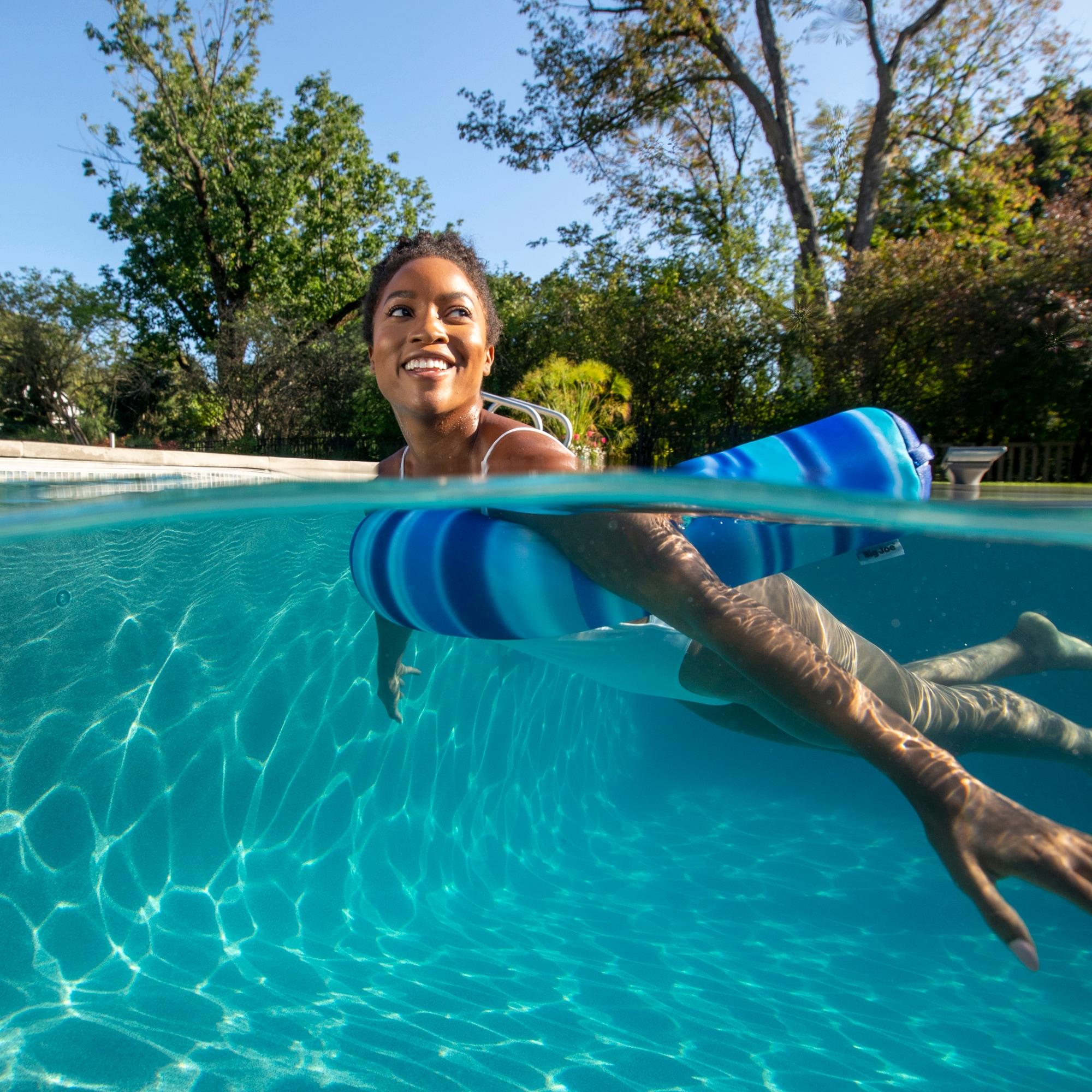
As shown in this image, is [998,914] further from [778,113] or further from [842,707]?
[778,113]

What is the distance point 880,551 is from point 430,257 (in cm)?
234

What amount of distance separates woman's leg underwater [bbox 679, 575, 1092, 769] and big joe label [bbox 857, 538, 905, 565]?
37 cm

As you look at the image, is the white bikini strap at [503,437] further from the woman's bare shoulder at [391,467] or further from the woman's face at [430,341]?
the woman's bare shoulder at [391,467]

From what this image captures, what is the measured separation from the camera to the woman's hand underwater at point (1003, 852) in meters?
2.05

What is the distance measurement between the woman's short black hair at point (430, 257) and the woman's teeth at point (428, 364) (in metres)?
0.37

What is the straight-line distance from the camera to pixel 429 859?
20.6 ft

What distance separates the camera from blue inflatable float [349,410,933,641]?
10.8 ft

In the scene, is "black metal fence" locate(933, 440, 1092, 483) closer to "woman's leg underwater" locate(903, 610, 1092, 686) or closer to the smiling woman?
"woman's leg underwater" locate(903, 610, 1092, 686)

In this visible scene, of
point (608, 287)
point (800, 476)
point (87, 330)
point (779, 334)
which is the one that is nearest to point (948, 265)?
point (779, 334)

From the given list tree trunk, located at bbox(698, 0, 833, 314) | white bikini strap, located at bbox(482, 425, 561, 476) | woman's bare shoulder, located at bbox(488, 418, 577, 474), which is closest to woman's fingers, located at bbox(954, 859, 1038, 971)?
woman's bare shoulder, located at bbox(488, 418, 577, 474)

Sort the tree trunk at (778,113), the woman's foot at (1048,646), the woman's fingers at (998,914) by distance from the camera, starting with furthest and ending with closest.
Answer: the tree trunk at (778,113)
the woman's foot at (1048,646)
the woman's fingers at (998,914)

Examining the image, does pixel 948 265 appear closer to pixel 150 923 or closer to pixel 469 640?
pixel 469 640

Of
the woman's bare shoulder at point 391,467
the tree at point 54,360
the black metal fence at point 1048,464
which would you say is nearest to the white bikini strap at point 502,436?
the woman's bare shoulder at point 391,467

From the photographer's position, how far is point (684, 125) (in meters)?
26.5
